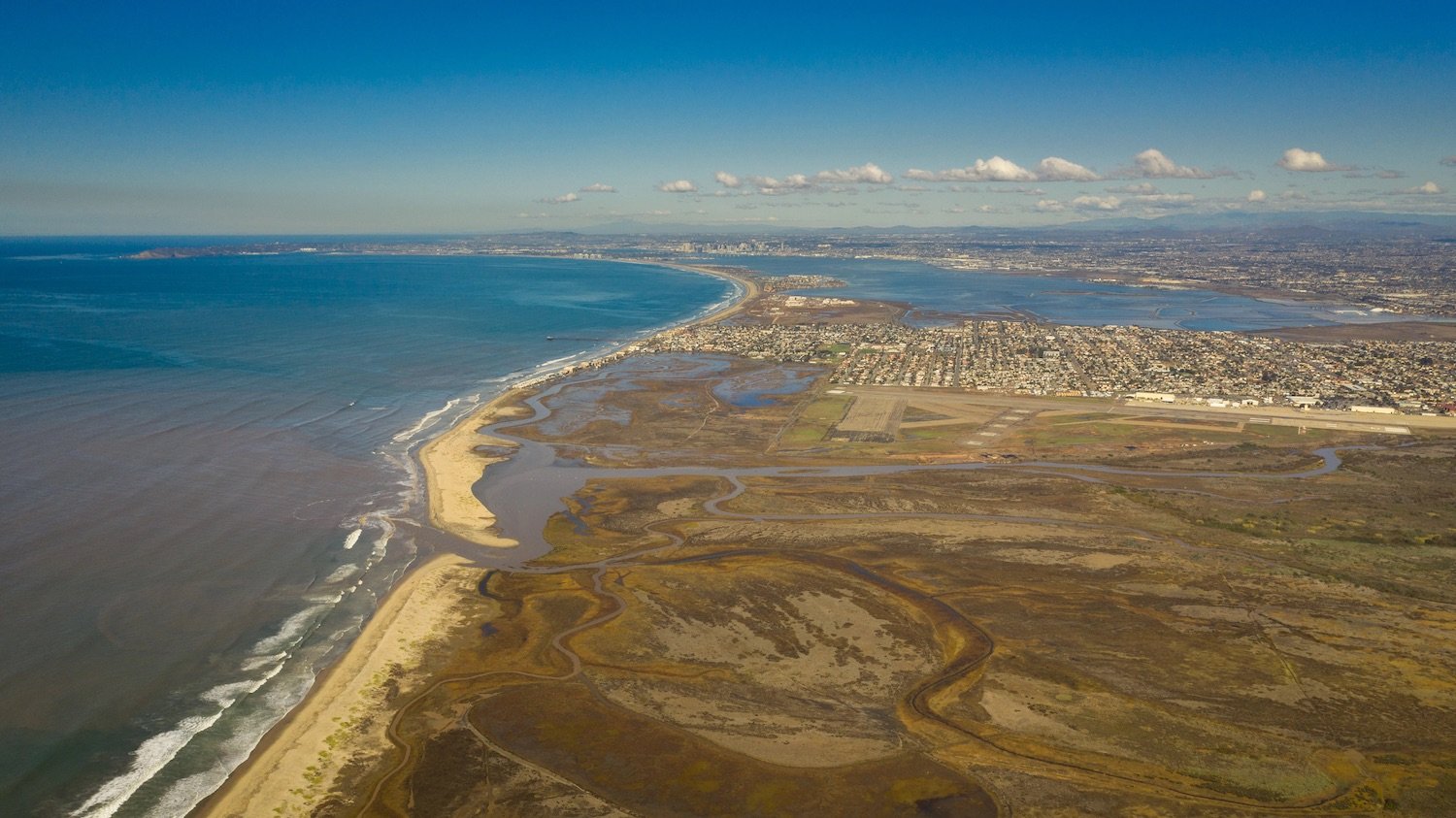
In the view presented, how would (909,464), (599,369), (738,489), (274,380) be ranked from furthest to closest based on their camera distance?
1. (599,369)
2. (274,380)
3. (909,464)
4. (738,489)

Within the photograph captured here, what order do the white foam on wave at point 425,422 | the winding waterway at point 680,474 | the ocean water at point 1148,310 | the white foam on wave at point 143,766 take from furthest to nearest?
1. the ocean water at point 1148,310
2. the white foam on wave at point 425,422
3. the winding waterway at point 680,474
4. the white foam on wave at point 143,766

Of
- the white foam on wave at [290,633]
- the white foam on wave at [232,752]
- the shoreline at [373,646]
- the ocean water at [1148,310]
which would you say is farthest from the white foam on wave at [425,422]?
the ocean water at [1148,310]

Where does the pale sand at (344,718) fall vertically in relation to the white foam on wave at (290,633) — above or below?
below

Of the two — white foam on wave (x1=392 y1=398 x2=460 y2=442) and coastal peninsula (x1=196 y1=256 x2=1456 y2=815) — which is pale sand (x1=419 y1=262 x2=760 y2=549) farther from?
white foam on wave (x1=392 y1=398 x2=460 y2=442)

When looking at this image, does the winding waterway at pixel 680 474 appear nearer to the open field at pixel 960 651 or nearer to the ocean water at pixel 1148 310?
the open field at pixel 960 651

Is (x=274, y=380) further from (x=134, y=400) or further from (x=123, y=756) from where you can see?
(x=123, y=756)

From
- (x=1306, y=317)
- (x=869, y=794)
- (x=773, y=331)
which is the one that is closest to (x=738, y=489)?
(x=869, y=794)

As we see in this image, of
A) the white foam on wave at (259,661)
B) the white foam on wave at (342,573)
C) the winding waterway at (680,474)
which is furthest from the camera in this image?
the winding waterway at (680,474)
